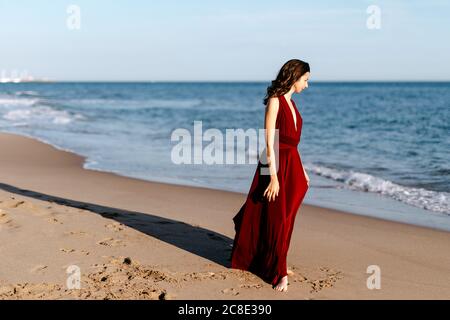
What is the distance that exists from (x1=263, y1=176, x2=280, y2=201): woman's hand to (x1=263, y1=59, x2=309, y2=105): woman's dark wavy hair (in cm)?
71

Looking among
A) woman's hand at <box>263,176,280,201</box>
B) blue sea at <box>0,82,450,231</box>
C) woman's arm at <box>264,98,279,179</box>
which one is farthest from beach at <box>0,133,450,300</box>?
blue sea at <box>0,82,450,231</box>

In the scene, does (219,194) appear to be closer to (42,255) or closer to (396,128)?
(42,255)

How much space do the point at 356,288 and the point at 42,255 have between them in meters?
2.88

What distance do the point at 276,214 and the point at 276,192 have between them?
210 millimetres

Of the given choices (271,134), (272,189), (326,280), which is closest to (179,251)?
(272,189)

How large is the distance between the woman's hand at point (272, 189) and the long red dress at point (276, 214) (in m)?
0.06

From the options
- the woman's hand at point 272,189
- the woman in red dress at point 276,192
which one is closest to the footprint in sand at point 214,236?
the woman in red dress at point 276,192

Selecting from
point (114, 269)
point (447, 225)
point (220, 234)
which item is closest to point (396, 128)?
point (447, 225)

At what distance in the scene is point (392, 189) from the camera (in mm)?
10312

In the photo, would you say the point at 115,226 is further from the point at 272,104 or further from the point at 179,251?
the point at 272,104

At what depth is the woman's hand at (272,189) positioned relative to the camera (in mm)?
4699

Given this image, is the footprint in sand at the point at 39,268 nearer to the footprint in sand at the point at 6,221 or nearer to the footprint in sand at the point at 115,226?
the footprint in sand at the point at 6,221

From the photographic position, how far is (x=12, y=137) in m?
17.1

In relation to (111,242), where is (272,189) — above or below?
above
